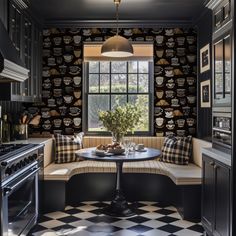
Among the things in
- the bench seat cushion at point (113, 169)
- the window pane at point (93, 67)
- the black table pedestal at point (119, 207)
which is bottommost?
the black table pedestal at point (119, 207)

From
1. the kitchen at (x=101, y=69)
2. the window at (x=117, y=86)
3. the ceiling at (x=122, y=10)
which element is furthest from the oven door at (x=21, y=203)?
the ceiling at (x=122, y=10)

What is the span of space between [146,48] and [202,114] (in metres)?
1.42

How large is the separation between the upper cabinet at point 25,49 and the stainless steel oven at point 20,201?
3.16 feet

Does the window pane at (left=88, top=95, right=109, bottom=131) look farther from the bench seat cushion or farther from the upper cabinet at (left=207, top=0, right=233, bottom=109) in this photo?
the upper cabinet at (left=207, top=0, right=233, bottom=109)

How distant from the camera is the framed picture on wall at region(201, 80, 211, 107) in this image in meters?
5.31

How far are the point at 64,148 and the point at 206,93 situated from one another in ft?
7.44

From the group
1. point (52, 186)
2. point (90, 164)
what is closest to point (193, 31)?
point (90, 164)

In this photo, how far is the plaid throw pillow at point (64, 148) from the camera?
570cm

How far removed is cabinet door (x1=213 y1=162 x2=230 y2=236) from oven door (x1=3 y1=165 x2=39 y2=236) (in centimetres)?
180

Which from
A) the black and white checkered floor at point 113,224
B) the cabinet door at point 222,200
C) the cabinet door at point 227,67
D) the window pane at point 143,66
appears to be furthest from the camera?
the window pane at point 143,66

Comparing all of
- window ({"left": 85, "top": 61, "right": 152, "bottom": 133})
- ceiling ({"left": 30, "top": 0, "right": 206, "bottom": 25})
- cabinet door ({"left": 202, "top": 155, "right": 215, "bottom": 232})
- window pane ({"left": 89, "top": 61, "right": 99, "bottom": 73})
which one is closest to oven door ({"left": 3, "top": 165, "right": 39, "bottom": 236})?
cabinet door ({"left": 202, "top": 155, "right": 215, "bottom": 232})

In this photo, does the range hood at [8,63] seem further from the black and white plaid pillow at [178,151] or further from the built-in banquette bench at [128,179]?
the black and white plaid pillow at [178,151]

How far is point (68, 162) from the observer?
573 cm

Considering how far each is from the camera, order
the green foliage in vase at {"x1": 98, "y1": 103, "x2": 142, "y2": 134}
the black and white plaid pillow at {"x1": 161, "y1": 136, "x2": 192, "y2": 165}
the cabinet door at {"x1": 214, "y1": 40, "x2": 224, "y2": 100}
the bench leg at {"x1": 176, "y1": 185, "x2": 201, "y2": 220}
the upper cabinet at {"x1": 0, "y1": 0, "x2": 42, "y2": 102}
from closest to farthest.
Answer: the cabinet door at {"x1": 214, "y1": 40, "x2": 224, "y2": 100}
the upper cabinet at {"x1": 0, "y1": 0, "x2": 42, "y2": 102}
the bench leg at {"x1": 176, "y1": 185, "x2": 201, "y2": 220}
the green foliage in vase at {"x1": 98, "y1": 103, "x2": 142, "y2": 134}
the black and white plaid pillow at {"x1": 161, "y1": 136, "x2": 192, "y2": 165}
